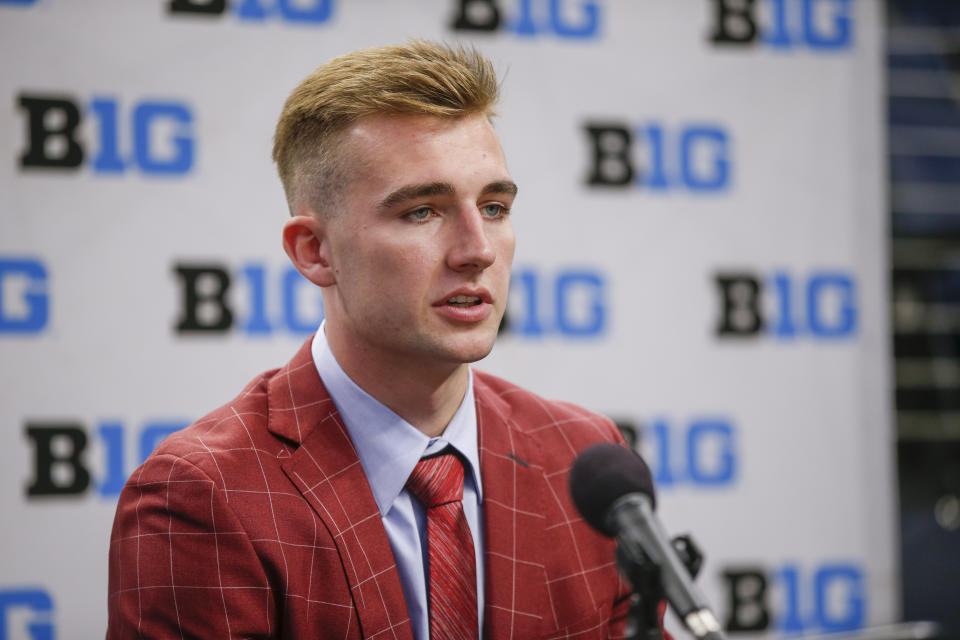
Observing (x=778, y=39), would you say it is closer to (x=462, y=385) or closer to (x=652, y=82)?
(x=652, y=82)

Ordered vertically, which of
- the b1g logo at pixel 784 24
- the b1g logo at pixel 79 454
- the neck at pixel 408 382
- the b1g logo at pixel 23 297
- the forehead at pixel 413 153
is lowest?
the b1g logo at pixel 79 454

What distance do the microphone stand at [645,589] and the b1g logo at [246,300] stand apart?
2.09 meters

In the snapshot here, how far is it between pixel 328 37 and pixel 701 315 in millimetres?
1520

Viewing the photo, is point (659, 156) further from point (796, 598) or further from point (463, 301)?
point (463, 301)

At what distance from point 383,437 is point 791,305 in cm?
216

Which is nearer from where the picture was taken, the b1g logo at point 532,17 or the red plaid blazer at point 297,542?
the red plaid blazer at point 297,542

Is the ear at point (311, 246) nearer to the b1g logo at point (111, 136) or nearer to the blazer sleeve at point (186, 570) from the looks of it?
the blazer sleeve at point (186, 570)

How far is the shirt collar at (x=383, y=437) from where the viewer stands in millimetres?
1670

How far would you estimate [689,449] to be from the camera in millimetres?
3301

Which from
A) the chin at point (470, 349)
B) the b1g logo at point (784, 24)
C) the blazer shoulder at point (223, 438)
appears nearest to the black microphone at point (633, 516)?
the chin at point (470, 349)

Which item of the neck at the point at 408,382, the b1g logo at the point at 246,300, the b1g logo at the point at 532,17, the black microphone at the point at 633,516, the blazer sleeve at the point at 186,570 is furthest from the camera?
the b1g logo at the point at 532,17

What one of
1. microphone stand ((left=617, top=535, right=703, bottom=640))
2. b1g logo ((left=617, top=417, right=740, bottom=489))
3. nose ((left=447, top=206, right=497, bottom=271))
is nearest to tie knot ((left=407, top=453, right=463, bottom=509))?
nose ((left=447, top=206, right=497, bottom=271))

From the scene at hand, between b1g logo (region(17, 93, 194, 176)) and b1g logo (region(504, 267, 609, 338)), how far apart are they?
110 cm

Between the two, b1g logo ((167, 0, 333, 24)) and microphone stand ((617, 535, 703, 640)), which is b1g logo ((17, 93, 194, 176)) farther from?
microphone stand ((617, 535, 703, 640))
